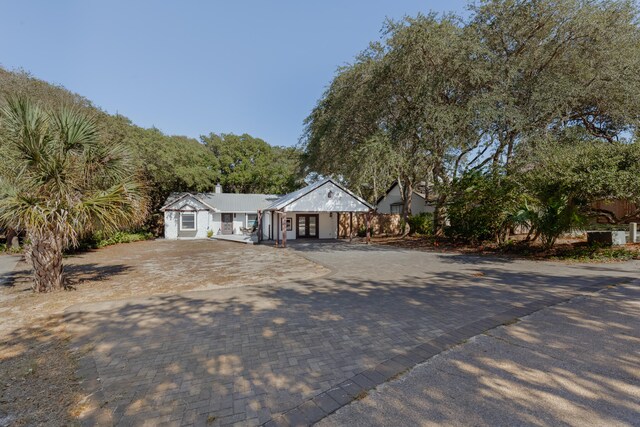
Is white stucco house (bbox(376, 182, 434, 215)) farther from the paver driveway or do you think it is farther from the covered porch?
the paver driveway

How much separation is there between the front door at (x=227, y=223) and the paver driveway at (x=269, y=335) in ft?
68.1

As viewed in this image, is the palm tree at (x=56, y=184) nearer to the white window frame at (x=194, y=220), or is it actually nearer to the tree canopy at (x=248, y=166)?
the white window frame at (x=194, y=220)

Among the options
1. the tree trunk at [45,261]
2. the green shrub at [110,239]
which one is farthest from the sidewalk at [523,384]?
the green shrub at [110,239]

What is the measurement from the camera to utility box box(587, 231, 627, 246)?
1205 cm

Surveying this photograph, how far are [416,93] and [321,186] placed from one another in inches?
295

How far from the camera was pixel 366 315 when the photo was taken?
209 inches

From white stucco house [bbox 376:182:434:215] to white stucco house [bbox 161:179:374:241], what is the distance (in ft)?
22.6

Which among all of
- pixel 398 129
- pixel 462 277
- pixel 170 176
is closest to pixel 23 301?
pixel 462 277

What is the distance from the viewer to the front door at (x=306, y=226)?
23047 millimetres

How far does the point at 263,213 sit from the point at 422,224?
12.4 meters

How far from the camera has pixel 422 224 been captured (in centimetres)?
2269

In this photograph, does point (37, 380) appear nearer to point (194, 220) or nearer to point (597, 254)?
point (597, 254)

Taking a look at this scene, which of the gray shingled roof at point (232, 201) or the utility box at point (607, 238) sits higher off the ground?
the gray shingled roof at point (232, 201)

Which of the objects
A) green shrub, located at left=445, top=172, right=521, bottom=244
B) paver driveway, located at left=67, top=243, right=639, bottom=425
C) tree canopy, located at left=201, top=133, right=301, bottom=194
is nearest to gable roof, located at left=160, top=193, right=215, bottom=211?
tree canopy, located at left=201, top=133, right=301, bottom=194
